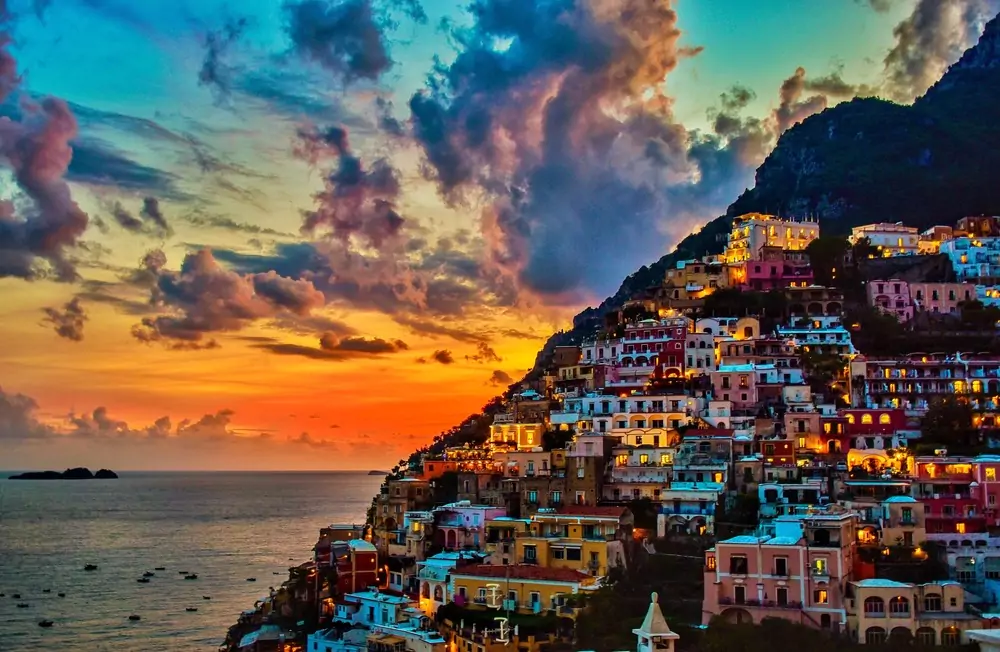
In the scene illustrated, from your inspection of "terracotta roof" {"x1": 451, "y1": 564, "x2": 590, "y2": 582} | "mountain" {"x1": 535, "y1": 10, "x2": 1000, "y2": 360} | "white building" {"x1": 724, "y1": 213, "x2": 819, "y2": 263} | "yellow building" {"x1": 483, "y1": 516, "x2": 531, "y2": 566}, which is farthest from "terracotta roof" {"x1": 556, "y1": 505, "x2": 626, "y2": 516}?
"mountain" {"x1": 535, "y1": 10, "x2": 1000, "y2": 360}

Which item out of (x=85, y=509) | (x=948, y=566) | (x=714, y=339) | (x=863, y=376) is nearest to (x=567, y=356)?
(x=714, y=339)

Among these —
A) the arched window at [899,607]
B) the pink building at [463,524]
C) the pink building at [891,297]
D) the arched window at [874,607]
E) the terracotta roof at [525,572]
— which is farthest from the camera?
the pink building at [891,297]

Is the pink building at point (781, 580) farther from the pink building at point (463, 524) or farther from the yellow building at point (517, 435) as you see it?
the yellow building at point (517, 435)

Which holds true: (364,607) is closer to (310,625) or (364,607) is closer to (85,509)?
(310,625)

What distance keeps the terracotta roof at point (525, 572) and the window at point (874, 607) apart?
41.7 feet

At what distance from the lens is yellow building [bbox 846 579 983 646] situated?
4197cm

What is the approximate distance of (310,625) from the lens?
193 ft

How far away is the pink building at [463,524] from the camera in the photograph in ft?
190

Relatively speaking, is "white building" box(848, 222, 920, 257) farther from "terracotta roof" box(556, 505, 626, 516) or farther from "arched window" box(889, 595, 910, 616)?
"arched window" box(889, 595, 910, 616)

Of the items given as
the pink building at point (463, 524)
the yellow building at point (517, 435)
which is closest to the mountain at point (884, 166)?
the yellow building at point (517, 435)

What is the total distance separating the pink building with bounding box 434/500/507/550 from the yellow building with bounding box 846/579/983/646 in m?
21.5

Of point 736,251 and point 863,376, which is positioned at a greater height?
point 736,251

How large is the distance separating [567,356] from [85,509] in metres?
144

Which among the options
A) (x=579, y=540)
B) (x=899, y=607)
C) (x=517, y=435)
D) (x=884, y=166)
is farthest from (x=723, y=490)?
(x=884, y=166)
